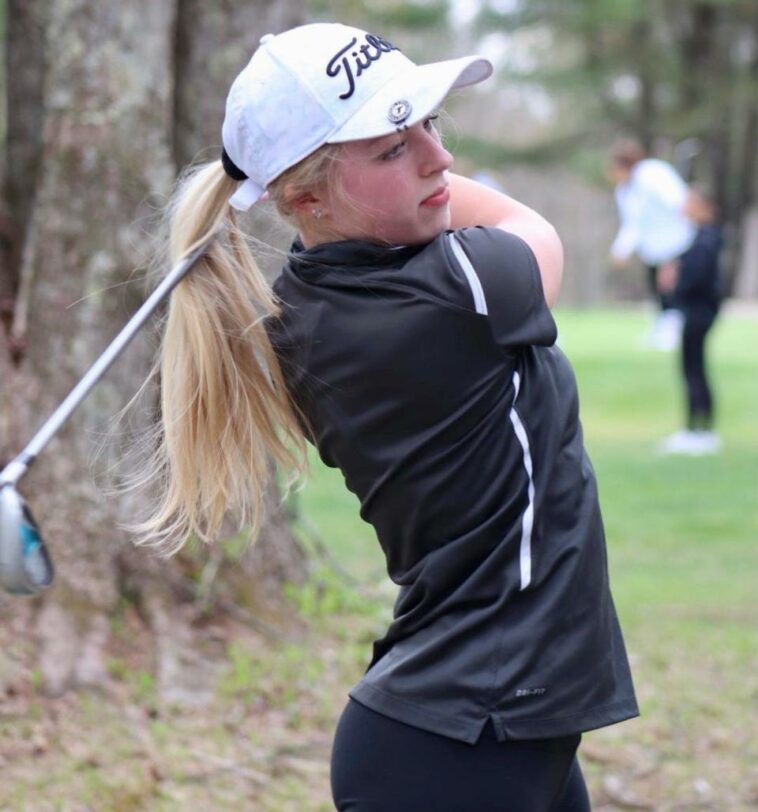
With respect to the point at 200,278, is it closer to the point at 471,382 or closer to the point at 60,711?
the point at 471,382

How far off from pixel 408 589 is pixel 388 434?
26 cm

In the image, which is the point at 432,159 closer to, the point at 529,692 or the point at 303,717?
the point at 529,692

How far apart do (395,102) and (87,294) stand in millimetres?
2432

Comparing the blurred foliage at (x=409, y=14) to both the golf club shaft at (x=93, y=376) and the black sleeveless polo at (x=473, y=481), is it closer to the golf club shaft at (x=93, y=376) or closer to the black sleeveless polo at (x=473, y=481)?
the golf club shaft at (x=93, y=376)

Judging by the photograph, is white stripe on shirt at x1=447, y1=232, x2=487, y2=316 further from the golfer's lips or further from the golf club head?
the golf club head

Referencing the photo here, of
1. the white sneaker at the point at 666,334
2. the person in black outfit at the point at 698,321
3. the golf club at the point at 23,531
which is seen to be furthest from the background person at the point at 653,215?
the golf club at the point at 23,531

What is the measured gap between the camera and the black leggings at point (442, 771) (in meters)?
2.13

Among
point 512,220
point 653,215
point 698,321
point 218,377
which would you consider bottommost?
point 698,321

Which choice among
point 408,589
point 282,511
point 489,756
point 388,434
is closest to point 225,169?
point 388,434

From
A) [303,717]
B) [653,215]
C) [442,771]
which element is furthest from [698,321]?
[442,771]

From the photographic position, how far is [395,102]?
7.15ft

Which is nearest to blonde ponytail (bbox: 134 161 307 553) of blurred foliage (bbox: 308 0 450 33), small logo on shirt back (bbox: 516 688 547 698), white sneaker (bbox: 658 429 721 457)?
small logo on shirt back (bbox: 516 688 547 698)

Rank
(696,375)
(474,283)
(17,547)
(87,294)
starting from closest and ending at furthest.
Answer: (17,547) < (474,283) < (87,294) < (696,375)

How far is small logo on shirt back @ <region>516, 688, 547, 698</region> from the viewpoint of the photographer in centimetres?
212
